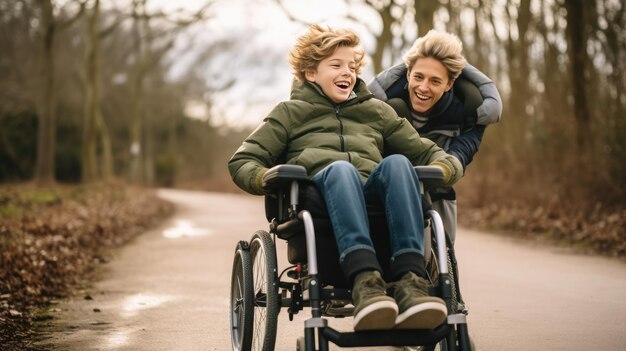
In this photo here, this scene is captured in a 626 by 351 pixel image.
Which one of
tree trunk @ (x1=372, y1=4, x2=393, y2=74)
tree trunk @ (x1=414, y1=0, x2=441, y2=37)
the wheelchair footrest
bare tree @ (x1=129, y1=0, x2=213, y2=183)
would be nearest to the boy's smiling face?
the wheelchair footrest

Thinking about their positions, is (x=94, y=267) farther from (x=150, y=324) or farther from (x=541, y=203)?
(x=541, y=203)

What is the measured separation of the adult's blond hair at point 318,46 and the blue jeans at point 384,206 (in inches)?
31.8

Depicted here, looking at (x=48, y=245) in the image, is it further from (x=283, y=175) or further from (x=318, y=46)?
(x=283, y=175)

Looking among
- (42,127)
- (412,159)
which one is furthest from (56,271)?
(42,127)

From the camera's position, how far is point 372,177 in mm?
3785

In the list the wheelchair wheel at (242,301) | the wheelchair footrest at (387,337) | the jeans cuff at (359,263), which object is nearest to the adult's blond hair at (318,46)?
the wheelchair wheel at (242,301)

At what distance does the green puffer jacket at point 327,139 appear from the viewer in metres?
4.12

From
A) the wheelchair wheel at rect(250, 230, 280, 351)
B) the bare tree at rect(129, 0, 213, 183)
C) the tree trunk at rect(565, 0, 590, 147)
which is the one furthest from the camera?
the bare tree at rect(129, 0, 213, 183)

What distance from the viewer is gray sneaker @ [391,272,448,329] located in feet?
11.0

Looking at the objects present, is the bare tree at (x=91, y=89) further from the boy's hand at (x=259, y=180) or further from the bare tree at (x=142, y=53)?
the boy's hand at (x=259, y=180)

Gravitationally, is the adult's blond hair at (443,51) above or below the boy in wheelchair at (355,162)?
above

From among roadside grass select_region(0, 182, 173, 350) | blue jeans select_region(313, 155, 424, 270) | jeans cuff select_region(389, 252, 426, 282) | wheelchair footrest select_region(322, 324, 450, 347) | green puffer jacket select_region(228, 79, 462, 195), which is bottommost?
roadside grass select_region(0, 182, 173, 350)

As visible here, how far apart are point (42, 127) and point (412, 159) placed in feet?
66.8

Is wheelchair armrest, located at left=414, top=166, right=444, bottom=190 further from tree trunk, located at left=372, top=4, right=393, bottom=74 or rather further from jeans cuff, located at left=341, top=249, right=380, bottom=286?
tree trunk, located at left=372, top=4, right=393, bottom=74
